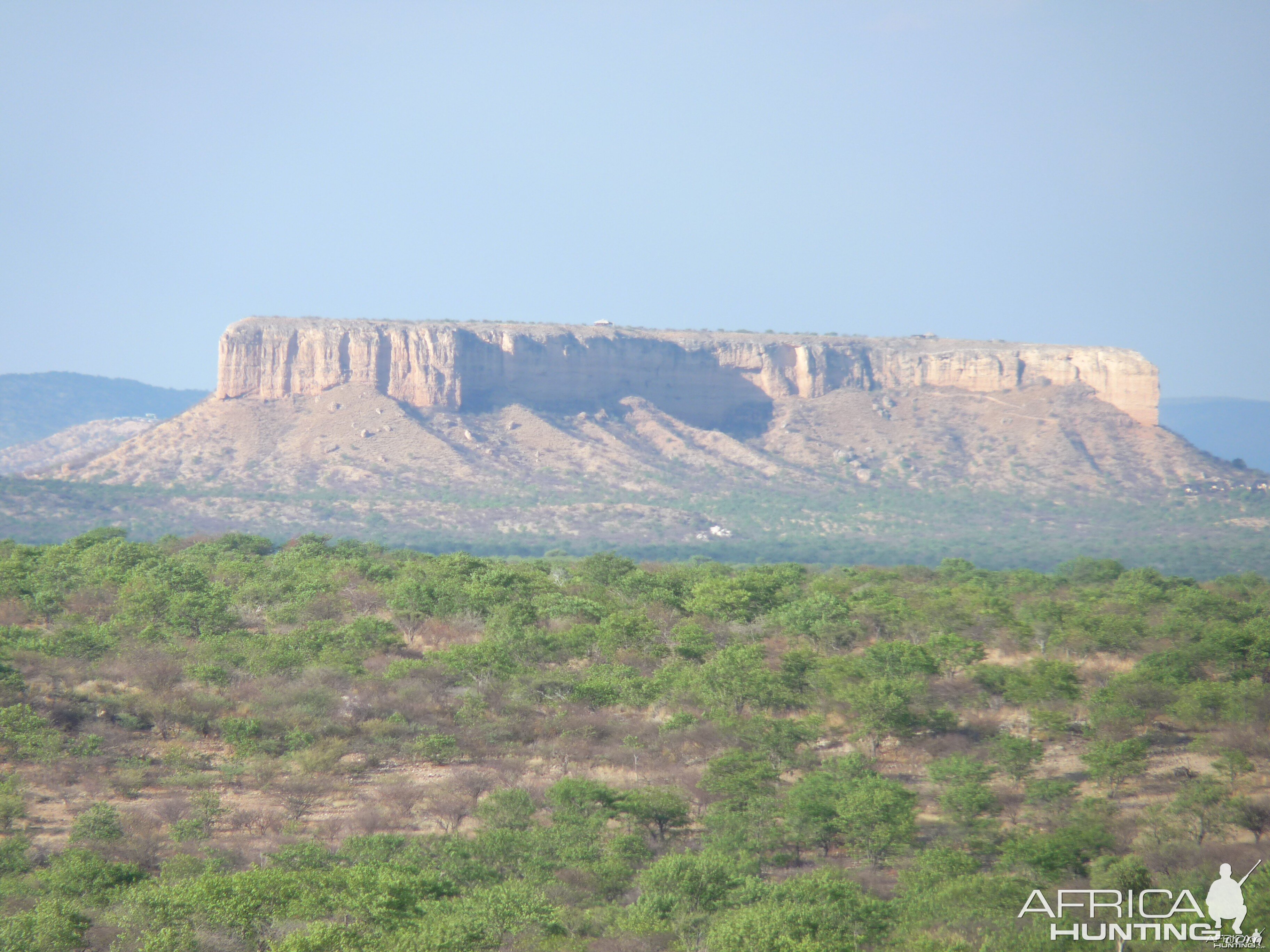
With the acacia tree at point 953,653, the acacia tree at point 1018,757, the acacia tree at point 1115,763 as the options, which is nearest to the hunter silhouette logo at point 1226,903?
the acacia tree at point 1115,763

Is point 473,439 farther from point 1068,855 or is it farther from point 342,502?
point 1068,855

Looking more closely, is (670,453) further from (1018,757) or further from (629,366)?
(1018,757)

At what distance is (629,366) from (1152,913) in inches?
4043

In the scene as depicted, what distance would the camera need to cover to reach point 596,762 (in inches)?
933

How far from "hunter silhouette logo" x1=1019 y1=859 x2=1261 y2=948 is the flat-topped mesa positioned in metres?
94.3

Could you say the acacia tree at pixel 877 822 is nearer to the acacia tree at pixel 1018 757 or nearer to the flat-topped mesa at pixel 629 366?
the acacia tree at pixel 1018 757

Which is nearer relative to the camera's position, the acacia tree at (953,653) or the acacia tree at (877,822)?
the acacia tree at (877,822)

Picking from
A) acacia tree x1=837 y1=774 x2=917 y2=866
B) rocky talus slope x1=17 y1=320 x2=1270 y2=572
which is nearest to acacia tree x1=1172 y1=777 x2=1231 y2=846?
acacia tree x1=837 y1=774 x2=917 y2=866

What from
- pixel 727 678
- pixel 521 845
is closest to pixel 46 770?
pixel 521 845

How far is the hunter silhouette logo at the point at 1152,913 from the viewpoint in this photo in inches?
543

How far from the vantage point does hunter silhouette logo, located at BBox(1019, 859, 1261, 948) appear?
1380 cm

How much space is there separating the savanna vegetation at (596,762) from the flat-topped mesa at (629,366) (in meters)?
67.9

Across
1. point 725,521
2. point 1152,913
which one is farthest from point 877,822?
point 725,521

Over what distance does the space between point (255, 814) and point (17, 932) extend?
663 centimetres
